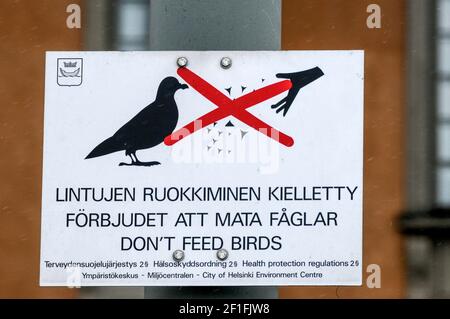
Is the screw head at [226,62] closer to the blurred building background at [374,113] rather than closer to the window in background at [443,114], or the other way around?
the blurred building background at [374,113]

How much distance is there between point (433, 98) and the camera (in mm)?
3920

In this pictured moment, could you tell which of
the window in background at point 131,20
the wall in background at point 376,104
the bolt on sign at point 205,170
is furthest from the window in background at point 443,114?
the bolt on sign at point 205,170

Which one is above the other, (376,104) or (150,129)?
(376,104)

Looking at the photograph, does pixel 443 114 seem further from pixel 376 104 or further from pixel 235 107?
pixel 235 107

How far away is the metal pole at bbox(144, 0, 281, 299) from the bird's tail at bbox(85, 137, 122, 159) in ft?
0.59

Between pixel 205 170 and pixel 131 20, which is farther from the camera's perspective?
pixel 131 20

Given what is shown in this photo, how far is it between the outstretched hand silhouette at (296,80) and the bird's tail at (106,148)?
25 centimetres

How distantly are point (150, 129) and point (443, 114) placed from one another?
8.72ft

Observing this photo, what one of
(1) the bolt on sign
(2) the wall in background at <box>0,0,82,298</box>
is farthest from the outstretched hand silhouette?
(2) the wall in background at <box>0,0,82,298</box>

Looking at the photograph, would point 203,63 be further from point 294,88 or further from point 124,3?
point 124,3

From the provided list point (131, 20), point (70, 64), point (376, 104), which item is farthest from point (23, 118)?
point (131, 20)

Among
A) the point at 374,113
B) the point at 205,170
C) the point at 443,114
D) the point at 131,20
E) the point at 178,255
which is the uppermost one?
the point at 131,20

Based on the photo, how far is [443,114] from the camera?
3.91 metres

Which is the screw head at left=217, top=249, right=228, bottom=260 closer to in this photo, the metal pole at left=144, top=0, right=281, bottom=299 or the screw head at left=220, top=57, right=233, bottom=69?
the metal pole at left=144, top=0, right=281, bottom=299
